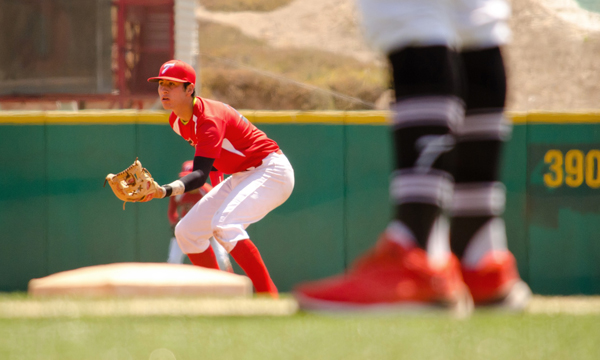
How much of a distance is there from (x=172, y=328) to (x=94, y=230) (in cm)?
541

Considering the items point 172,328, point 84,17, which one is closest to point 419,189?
point 172,328

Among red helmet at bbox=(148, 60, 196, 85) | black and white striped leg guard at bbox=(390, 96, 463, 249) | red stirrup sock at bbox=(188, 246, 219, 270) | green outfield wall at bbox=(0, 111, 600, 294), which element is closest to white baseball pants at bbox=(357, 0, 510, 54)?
black and white striped leg guard at bbox=(390, 96, 463, 249)

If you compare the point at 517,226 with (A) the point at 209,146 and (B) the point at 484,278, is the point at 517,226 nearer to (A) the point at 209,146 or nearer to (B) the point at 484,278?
(A) the point at 209,146

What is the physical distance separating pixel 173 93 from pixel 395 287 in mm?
2957

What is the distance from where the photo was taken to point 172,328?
1.46 metres

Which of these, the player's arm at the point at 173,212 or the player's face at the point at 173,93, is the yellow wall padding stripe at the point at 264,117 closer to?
the player's arm at the point at 173,212

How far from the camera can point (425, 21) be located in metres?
1.60

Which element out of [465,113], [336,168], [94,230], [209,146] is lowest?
[94,230]

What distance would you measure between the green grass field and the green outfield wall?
4.99 m

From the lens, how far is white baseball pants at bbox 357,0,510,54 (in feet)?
5.25

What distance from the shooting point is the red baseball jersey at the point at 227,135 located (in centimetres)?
411

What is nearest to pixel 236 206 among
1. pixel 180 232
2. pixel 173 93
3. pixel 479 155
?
pixel 180 232

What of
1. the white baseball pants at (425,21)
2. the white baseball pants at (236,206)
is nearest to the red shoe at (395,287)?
the white baseball pants at (425,21)

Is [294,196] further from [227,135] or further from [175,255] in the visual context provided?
[227,135]
